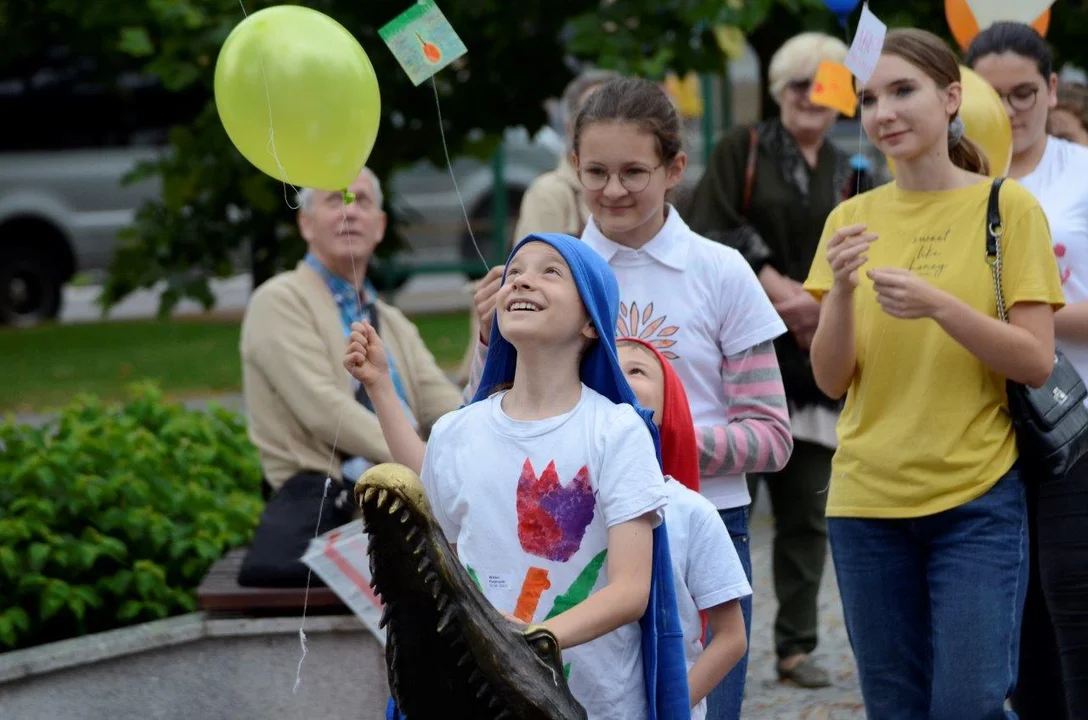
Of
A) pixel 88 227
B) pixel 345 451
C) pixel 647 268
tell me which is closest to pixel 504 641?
pixel 647 268

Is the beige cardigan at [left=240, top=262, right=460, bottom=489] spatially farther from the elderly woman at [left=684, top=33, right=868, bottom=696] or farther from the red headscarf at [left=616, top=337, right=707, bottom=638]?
the red headscarf at [left=616, top=337, right=707, bottom=638]

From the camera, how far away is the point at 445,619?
2.60 meters

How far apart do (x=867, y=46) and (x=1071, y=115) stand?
2.17 meters

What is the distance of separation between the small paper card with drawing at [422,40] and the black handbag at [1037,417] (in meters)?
1.27

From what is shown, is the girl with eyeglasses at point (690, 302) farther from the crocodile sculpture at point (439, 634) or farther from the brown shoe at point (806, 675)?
the brown shoe at point (806, 675)

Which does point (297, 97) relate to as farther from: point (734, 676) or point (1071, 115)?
point (1071, 115)

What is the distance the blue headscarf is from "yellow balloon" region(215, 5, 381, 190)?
3.10 feet

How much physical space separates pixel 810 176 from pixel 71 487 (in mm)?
2672

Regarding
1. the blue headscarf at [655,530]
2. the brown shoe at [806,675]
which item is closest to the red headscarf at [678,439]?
the blue headscarf at [655,530]

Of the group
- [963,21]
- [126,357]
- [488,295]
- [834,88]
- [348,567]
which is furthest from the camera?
[126,357]

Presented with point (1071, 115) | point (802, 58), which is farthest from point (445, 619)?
point (1071, 115)

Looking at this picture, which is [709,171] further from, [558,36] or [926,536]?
[558,36]

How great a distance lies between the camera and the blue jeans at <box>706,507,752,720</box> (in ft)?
12.5

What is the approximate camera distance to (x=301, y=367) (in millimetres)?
5258
